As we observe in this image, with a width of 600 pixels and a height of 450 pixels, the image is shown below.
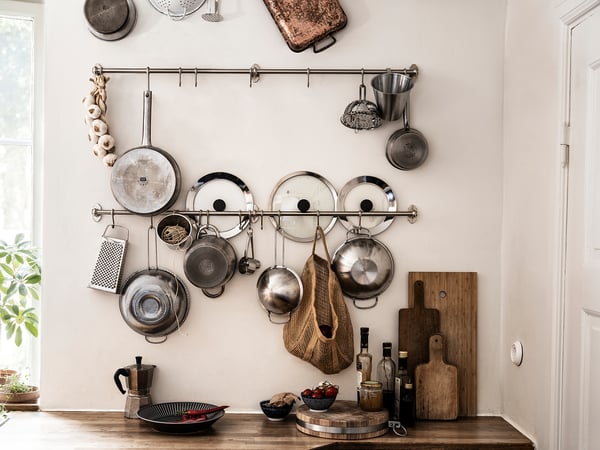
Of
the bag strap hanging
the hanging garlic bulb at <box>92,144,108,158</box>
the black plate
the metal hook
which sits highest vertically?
the metal hook

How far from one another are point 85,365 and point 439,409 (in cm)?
131

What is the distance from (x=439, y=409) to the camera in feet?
8.18

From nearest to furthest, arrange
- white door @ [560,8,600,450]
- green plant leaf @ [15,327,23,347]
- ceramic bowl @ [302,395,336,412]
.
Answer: white door @ [560,8,600,450], ceramic bowl @ [302,395,336,412], green plant leaf @ [15,327,23,347]

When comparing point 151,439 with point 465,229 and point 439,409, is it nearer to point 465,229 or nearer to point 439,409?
point 439,409

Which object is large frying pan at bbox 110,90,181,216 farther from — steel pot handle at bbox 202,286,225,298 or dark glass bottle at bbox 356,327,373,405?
dark glass bottle at bbox 356,327,373,405

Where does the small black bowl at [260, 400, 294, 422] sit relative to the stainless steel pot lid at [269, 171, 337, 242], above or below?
below

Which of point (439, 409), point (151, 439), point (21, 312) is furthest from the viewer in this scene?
point (21, 312)

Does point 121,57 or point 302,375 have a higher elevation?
point 121,57

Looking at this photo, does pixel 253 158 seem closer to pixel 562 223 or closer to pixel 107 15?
pixel 107 15

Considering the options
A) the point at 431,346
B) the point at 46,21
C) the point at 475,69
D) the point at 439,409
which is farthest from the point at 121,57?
the point at 439,409

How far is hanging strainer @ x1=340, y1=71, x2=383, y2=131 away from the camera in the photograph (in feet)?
8.04

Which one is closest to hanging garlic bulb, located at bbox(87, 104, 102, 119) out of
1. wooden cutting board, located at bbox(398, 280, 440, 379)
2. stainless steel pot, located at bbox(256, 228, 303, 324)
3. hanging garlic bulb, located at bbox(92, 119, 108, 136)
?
hanging garlic bulb, located at bbox(92, 119, 108, 136)

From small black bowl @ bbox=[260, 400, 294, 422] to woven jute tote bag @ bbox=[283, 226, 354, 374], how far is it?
0.18 meters

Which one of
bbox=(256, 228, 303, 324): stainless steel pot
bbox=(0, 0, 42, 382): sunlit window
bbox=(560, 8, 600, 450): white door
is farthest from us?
bbox=(0, 0, 42, 382): sunlit window
